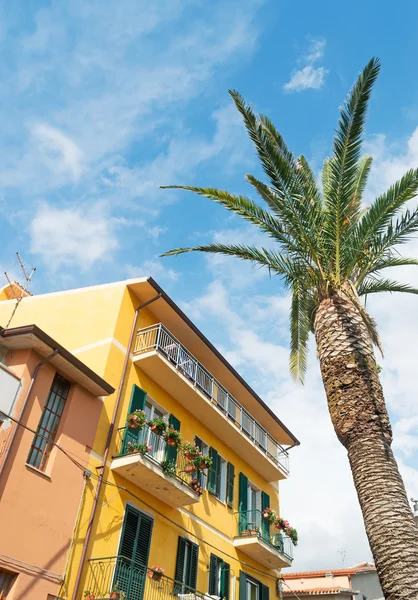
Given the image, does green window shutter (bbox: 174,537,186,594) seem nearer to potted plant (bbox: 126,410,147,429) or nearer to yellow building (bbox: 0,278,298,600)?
yellow building (bbox: 0,278,298,600)

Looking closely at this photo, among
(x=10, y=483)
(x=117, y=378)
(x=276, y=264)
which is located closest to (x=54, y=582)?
(x=10, y=483)

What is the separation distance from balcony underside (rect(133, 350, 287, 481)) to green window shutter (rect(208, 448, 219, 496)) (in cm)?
82

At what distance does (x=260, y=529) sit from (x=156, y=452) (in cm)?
640

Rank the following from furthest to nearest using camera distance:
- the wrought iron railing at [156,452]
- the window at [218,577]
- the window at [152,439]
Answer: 1. the window at [218,577]
2. the window at [152,439]
3. the wrought iron railing at [156,452]

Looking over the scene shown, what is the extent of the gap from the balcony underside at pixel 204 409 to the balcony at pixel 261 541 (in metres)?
1.96

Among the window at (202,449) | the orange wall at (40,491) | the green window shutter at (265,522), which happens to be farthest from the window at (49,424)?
the green window shutter at (265,522)

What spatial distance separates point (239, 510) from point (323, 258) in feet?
35.5

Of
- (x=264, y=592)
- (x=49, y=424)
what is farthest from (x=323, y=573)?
(x=49, y=424)

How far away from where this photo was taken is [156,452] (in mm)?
15062

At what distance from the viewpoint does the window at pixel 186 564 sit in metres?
14.6

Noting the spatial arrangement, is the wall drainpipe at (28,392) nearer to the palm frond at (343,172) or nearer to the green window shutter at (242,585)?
the palm frond at (343,172)

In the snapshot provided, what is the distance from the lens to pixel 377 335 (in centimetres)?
1384

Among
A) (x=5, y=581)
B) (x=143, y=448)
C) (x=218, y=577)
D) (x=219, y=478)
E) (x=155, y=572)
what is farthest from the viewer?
(x=219, y=478)

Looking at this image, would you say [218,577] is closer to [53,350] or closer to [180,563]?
[180,563]
